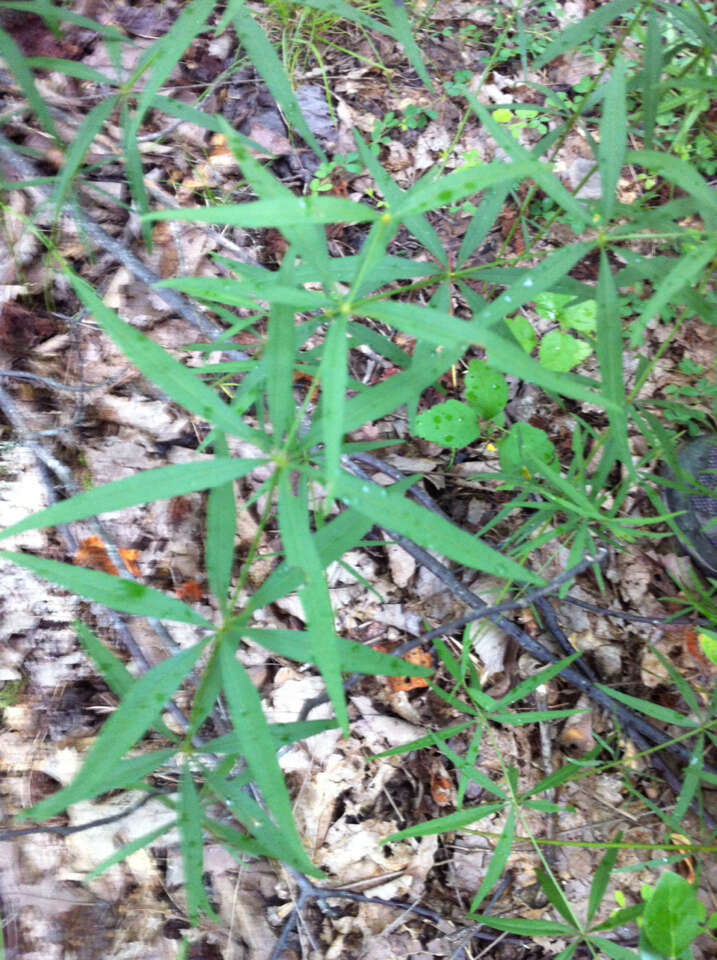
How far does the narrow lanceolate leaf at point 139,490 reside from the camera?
99 centimetres

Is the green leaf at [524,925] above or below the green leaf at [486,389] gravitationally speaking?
below

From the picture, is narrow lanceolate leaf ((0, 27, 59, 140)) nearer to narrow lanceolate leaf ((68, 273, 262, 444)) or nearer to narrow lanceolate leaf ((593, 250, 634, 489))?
narrow lanceolate leaf ((68, 273, 262, 444))

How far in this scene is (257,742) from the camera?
1.15 meters

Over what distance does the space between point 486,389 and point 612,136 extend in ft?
3.38

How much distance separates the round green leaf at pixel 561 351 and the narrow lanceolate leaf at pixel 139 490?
1586 mm

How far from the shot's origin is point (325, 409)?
0.94 m

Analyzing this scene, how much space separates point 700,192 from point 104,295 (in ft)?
6.40

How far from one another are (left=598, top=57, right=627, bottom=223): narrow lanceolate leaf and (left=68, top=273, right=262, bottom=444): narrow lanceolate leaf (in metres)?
0.78

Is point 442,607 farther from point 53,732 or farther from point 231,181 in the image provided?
point 231,181

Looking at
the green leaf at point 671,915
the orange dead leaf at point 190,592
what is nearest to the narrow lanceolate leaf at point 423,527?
the green leaf at point 671,915

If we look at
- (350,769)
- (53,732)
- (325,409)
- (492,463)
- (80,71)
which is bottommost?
(350,769)

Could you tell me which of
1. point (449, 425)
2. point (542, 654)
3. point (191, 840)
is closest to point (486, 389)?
point (449, 425)

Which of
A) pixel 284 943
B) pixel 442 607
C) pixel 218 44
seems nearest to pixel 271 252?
pixel 218 44

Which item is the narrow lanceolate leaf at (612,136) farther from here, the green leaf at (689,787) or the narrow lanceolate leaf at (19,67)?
the narrow lanceolate leaf at (19,67)
